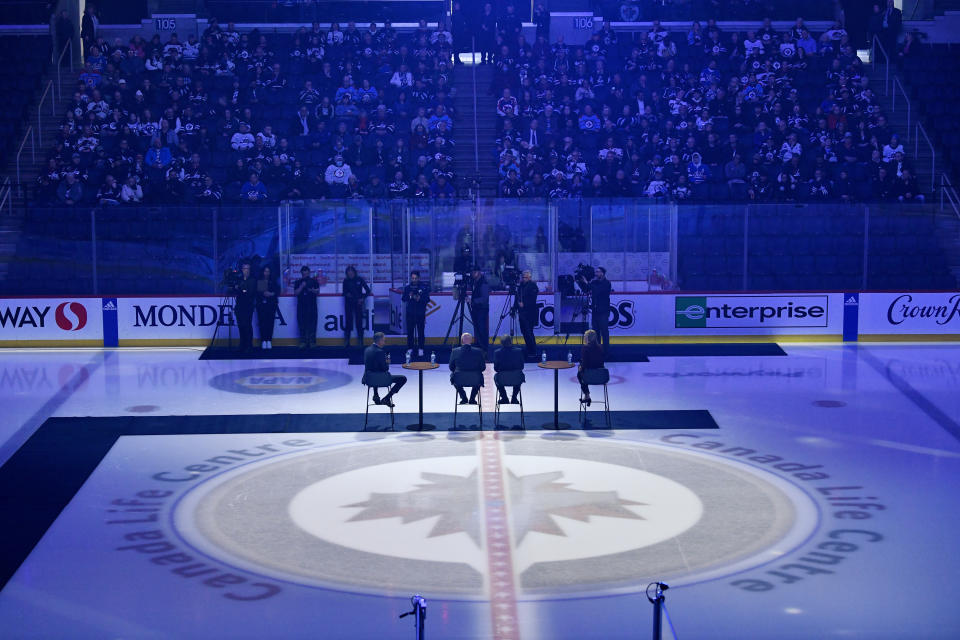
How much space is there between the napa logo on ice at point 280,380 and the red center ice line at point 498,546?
490 centimetres

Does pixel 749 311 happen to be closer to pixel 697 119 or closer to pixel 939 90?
pixel 697 119

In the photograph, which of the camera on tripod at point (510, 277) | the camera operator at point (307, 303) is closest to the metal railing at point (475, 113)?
the camera on tripod at point (510, 277)

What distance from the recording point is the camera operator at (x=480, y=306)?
21359mm

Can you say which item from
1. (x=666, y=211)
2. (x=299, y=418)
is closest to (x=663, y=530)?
(x=299, y=418)

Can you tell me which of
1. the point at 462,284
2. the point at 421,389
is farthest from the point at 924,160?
the point at 421,389

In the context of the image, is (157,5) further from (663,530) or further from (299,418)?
(663,530)

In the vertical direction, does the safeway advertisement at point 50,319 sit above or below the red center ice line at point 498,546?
above

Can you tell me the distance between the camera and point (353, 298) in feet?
73.9

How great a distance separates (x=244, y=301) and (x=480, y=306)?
4610 millimetres

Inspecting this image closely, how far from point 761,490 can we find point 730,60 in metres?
19.6

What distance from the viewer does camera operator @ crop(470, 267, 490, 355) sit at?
70.1 ft

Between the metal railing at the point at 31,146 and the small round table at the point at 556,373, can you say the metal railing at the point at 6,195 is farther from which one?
the small round table at the point at 556,373

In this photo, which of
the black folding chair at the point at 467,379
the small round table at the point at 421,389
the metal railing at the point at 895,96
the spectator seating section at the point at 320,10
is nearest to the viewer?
the small round table at the point at 421,389

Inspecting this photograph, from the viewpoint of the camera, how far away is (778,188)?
24953mm
